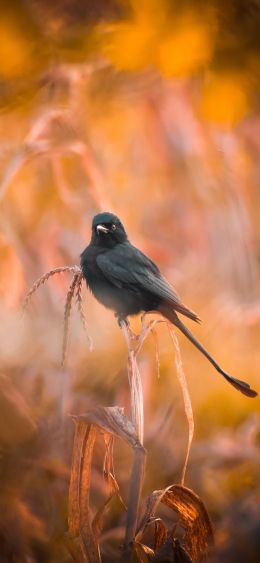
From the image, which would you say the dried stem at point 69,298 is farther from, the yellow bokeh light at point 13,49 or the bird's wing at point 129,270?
the yellow bokeh light at point 13,49

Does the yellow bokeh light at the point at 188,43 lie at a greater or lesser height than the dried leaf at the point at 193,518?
greater

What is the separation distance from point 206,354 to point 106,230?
108 cm

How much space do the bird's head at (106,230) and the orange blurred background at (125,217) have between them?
0.46m

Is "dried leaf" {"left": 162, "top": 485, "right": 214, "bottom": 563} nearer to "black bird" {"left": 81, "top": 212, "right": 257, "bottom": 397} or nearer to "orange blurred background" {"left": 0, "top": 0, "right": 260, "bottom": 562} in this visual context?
"orange blurred background" {"left": 0, "top": 0, "right": 260, "bottom": 562}

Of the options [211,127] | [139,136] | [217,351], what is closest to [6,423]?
[217,351]

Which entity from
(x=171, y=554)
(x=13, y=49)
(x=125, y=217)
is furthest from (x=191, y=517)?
(x=125, y=217)

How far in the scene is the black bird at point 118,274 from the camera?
320 centimetres

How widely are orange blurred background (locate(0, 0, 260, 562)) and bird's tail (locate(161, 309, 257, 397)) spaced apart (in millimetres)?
448

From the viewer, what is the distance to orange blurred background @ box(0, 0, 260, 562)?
2908 mm

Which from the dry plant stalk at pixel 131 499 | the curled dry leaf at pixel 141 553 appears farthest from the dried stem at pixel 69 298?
the curled dry leaf at pixel 141 553

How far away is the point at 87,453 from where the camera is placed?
2.18 metres

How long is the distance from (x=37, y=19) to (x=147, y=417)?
2155 millimetres

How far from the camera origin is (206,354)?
2453 mm

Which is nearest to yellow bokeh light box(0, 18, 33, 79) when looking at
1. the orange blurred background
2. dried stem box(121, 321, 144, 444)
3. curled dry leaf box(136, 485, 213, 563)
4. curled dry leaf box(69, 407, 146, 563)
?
the orange blurred background
